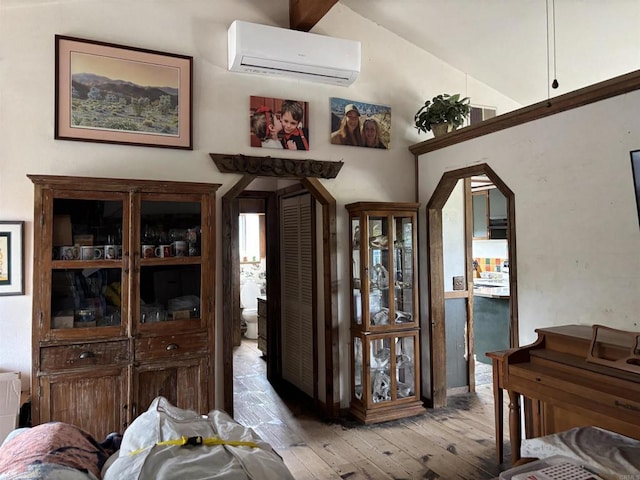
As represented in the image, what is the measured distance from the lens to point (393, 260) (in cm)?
388

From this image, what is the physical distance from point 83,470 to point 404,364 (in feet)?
9.61

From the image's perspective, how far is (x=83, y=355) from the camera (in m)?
2.71

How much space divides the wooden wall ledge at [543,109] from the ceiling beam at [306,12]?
4.47 feet

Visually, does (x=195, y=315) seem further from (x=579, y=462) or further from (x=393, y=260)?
(x=579, y=462)

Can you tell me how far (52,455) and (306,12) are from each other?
126 inches

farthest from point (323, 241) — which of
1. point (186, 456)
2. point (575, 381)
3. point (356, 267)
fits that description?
point (186, 456)

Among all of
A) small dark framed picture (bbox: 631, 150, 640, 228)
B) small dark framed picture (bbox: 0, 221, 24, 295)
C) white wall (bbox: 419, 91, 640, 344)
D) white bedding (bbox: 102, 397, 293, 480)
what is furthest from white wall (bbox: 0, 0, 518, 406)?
small dark framed picture (bbox: 631, 150, 640, 228)

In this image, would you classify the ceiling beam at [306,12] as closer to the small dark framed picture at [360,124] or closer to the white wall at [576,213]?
the small dark framed picture at [360,124]

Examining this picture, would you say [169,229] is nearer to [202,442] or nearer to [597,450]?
[202,442]

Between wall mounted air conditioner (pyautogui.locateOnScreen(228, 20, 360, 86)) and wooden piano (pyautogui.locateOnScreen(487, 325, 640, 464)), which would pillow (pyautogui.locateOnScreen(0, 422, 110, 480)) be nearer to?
wooden piano (pyautogui.locateOnScreen(487, 325, 640, 464))

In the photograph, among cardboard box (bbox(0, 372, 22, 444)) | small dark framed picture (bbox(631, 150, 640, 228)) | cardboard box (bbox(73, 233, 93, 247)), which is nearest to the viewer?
small dark framed picture (bbox(631, 150, 640, 228))

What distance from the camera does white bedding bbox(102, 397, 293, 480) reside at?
1303 mm

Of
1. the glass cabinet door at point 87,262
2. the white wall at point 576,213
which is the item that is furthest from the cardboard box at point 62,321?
the white wall at point 576,213

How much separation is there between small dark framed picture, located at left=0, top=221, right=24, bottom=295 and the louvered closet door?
2241mm
